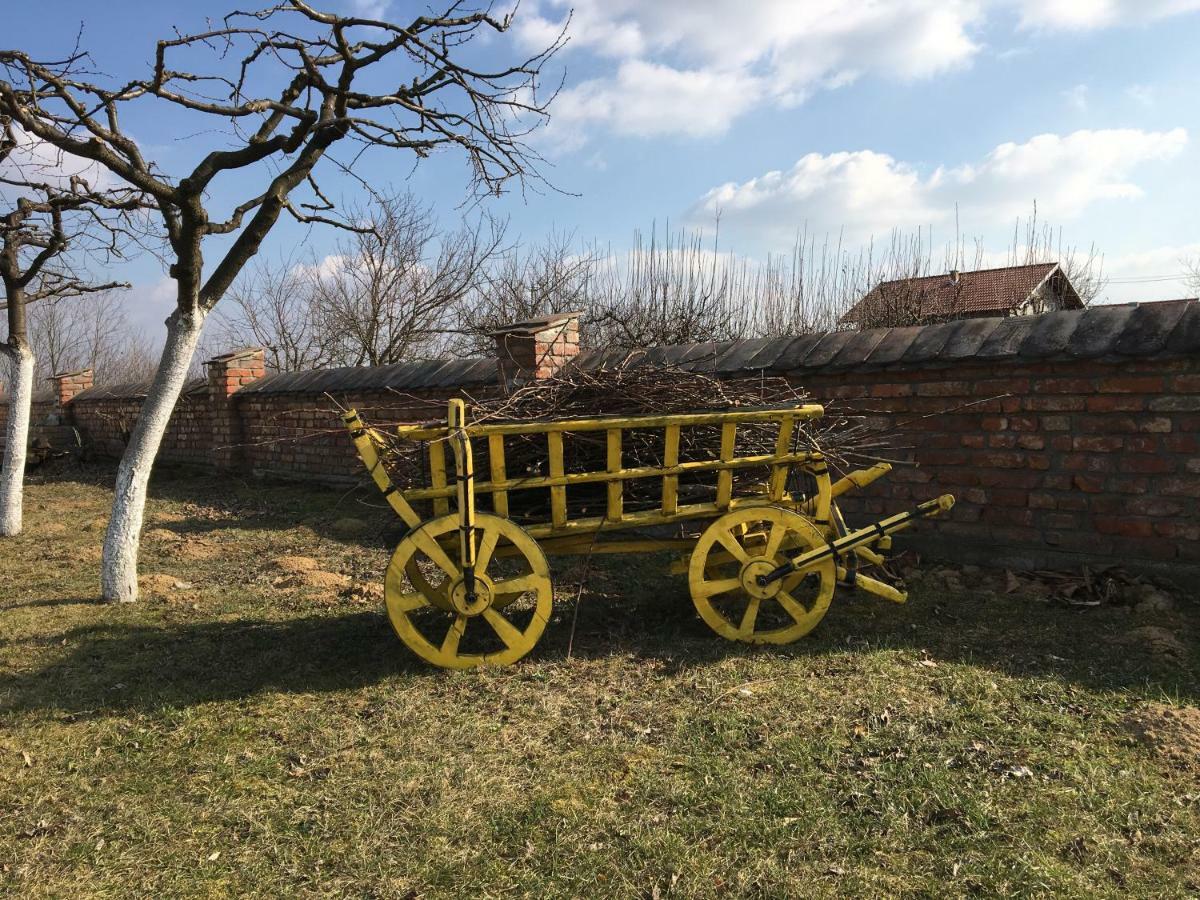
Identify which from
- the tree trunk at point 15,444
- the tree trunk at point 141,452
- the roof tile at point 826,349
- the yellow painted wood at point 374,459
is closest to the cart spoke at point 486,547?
the yellow painted wood at point 374,459

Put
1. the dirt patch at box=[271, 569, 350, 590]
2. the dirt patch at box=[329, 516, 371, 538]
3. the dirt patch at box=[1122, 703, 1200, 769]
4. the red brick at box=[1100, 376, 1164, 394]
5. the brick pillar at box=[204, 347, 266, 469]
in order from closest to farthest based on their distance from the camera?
1. the dirt patch at box=[1122, 703, 1200, 769]
2. the red brick at box=[1100, 376, 1164, 394]
3. the dirt patch at box=[271, 569, 350, 590]
4. the dirt patch at box=[329, 516, 371, 538]
5. the brick pillar at box=[204, 347, 266, 469]

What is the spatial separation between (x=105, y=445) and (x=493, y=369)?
10.4 m

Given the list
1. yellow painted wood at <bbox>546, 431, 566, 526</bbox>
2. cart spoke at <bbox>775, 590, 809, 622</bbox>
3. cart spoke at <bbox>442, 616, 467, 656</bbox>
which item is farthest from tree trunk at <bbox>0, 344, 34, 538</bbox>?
cart spoke at <bbox>775, 590, 809, 622</bbox>

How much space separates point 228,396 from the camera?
37.4 feet

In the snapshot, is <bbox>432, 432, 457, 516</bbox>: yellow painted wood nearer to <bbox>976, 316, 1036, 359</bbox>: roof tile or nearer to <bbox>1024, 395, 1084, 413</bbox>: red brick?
<bbox>976, 316, 1036, 359</bbox>: roof tile

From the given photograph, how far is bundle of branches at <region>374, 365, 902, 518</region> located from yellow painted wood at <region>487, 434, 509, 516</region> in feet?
0.62

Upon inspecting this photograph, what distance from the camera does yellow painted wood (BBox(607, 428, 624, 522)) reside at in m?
3.84

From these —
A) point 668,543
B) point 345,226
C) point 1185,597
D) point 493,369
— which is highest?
point 345,226

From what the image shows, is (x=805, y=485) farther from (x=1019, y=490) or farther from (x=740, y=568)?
(x=1019, y=490)

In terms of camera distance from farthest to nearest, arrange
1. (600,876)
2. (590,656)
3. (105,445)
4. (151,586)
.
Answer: (105,445) < (151,586) < (590,656) < (600,876)

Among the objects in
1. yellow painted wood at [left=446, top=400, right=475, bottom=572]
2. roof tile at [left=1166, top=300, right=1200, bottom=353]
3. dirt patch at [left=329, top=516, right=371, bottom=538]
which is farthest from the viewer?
dirt patch at [left=329, top=516, right=371, bottom=538]

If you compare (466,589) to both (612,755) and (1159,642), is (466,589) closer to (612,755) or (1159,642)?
(612,755)

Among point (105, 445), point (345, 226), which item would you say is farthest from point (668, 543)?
point (105, 445)

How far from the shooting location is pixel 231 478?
11.3 metres
